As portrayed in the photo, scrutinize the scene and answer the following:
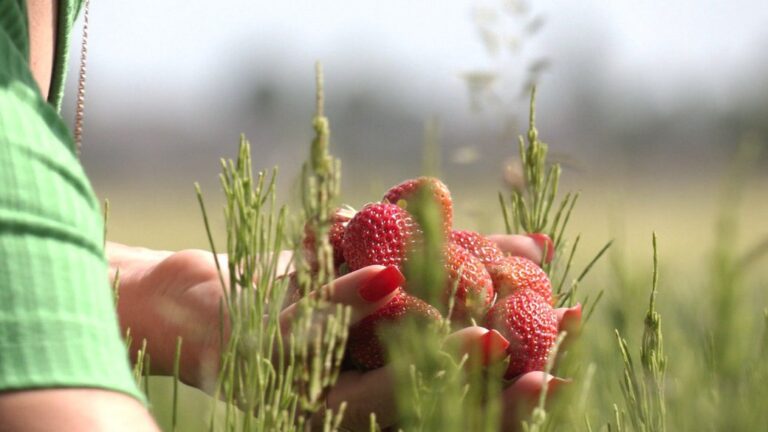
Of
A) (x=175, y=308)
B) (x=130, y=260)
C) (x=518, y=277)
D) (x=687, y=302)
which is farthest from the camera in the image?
(x=130, y=260)

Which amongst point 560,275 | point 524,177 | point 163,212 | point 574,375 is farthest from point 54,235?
point 163,212

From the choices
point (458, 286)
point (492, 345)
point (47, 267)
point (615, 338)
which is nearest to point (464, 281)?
point (458, 286)

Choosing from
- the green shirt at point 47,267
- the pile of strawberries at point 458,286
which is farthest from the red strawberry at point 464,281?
the green shirt at point 47,267

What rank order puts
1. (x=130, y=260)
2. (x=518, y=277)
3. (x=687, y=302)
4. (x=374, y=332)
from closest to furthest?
(x=687, y=302), (x=374, y=332), (x=518, y=277), (x=130, y=260)

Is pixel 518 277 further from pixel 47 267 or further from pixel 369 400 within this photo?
pixel 47 267

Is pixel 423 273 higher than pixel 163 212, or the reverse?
pixel 423 273

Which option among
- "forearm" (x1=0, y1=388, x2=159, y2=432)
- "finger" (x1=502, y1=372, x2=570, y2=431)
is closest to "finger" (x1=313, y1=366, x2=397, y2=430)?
"finger" (x1=502, y1=372, x2=570, y2=431)

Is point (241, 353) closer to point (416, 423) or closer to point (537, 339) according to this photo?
point (416, 423)
